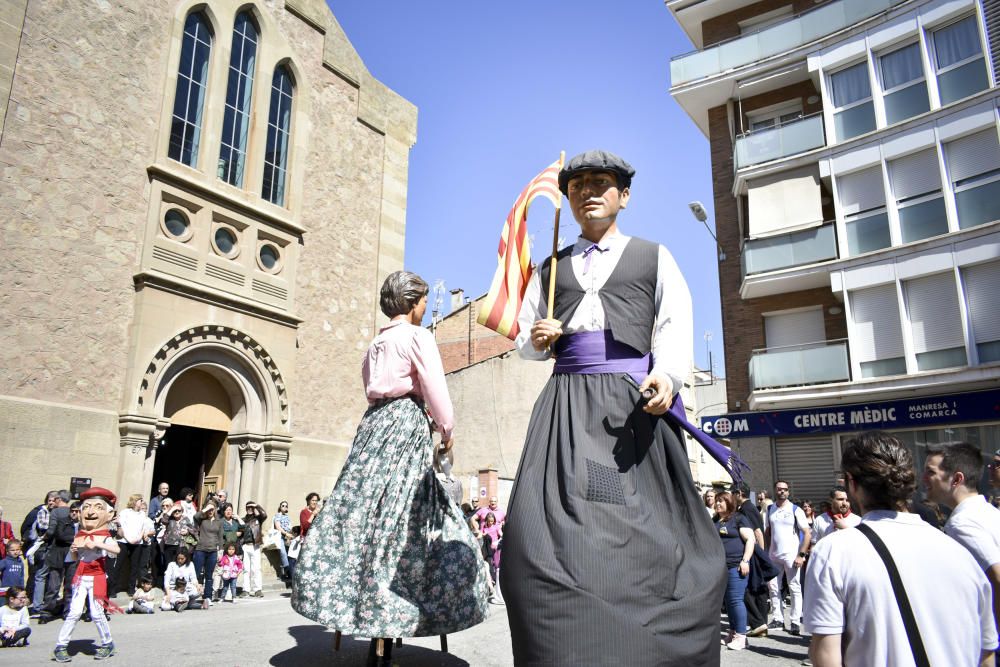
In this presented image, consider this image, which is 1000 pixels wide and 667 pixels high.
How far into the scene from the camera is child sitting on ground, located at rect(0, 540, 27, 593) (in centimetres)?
813

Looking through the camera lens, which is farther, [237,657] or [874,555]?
[237,657]

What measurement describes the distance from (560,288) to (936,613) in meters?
1.84

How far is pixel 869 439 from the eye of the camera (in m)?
2.59

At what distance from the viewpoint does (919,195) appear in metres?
17.4

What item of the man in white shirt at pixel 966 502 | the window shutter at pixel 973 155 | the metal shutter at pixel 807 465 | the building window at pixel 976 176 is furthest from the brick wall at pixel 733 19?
the man in white shirt at pixel 966 502

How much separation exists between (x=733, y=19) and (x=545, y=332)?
23.0m

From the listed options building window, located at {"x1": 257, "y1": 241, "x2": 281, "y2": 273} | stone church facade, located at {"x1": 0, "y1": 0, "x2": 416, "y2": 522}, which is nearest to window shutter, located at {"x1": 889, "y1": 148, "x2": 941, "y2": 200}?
stone church facade, located at {"x1": 0, "y1": 0, "x2": 416, "y2": 522}

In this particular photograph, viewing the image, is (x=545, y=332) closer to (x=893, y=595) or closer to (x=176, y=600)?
(x=893, y=595)

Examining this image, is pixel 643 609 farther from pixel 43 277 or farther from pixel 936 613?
pixel 43 277

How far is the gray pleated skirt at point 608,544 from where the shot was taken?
2398 mm

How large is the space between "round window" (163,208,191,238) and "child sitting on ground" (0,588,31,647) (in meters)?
7.61

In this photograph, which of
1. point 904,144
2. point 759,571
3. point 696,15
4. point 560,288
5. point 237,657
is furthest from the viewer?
point 696,15

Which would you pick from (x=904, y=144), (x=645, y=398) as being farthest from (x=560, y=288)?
(x=904, y=144)

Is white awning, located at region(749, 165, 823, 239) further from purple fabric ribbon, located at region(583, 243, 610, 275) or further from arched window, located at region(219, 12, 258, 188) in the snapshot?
purple fabric ribbon, located at region(583, 243, 610, 275)
